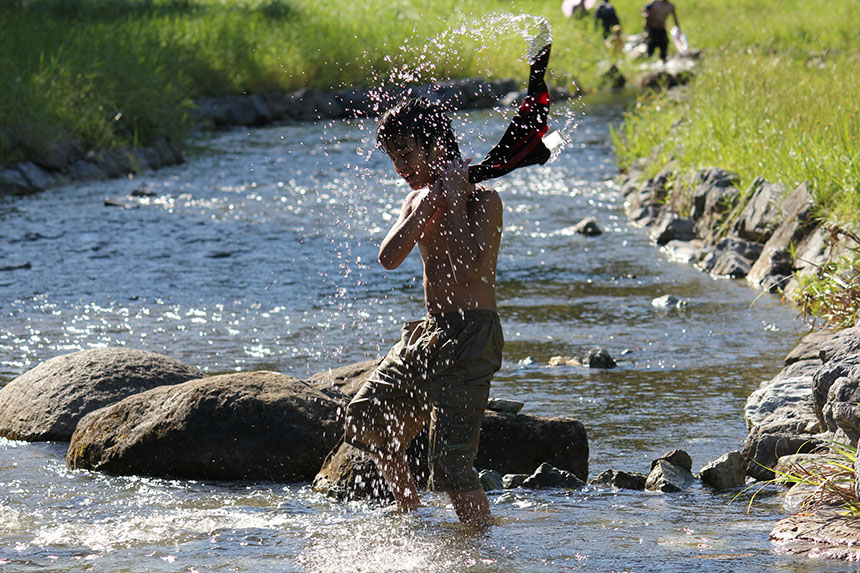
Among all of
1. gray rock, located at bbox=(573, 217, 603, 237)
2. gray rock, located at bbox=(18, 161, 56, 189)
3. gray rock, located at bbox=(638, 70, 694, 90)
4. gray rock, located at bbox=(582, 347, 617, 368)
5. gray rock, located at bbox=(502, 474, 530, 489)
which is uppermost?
gray rock, located at bbox=(638, 70, 694, 90)

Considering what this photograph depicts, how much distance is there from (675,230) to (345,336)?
→ 485cm

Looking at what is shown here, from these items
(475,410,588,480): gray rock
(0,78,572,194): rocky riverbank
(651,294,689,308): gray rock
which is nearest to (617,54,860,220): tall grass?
(651,294,689,308): gray rock

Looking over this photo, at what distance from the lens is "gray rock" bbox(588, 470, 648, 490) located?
18.0ft

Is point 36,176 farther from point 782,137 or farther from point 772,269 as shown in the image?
point 772,269

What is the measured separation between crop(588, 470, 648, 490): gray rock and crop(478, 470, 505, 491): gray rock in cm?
44

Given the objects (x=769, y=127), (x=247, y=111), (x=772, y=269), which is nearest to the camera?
(x=772, y=269)

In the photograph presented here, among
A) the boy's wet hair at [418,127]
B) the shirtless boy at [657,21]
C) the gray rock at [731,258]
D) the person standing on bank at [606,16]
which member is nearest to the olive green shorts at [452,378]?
the boy's wet hair at [418,127]

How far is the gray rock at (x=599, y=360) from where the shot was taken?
312 inches

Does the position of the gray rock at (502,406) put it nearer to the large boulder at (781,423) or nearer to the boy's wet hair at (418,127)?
the large boulder at (781,423)

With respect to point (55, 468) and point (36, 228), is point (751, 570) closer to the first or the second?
point (55, 468)

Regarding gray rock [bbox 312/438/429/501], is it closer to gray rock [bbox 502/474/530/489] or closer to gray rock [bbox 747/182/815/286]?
gray rock [bbox 502/474/530/489]

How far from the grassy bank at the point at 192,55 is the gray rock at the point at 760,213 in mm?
2957

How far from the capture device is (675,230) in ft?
40.6

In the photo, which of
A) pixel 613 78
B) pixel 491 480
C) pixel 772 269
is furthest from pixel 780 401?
pixel 613 78
